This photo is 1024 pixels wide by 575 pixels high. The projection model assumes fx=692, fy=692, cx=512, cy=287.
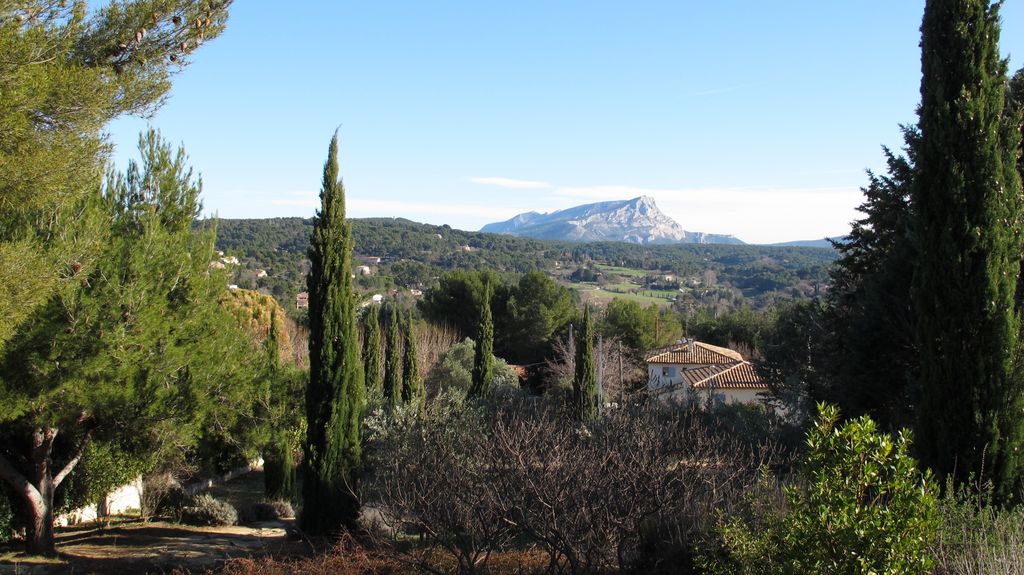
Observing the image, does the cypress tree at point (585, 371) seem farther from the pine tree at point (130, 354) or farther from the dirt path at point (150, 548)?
the pine tree at point (130, 354)

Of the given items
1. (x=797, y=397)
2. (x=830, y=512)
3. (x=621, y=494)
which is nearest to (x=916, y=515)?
(x=830, y=512)

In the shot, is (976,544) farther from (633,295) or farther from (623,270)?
(623,270)

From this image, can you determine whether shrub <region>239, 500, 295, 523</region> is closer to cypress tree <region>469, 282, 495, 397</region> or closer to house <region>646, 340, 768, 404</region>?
cypress tree <region>469, 282, 495, 397</region>

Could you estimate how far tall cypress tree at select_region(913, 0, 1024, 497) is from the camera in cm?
591

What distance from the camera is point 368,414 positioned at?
16.7 meters

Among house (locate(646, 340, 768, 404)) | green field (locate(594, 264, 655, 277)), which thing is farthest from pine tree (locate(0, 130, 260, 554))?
green field (locate(594, 264, 655, 277))

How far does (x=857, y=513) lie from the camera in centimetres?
345

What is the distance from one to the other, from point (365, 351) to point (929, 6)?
66.0 feet

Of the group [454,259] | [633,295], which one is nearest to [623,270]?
[633,295]

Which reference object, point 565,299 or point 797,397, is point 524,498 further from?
point 565,299

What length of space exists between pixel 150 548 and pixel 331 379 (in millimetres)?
3429

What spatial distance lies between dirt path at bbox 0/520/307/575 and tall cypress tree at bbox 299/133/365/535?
842mm

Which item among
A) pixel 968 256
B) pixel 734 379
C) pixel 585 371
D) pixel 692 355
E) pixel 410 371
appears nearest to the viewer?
pixel 968 256

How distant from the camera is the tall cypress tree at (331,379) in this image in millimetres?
10617
